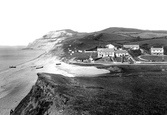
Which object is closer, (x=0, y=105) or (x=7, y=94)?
(x=0, y=105)

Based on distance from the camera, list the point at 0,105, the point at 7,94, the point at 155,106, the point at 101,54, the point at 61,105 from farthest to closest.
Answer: the point at 101,54
the point at 7,94
the point at 0,105
the point at 155,106
the point at 61,105

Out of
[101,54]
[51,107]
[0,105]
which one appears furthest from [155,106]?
[101,54]

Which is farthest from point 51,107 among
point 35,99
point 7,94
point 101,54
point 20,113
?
point 101,54

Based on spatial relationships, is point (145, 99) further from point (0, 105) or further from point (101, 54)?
point (101, 54)

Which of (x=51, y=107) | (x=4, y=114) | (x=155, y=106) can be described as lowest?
(x=4, y=114)

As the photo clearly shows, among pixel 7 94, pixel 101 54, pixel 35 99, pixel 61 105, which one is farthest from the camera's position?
pixel 101 54

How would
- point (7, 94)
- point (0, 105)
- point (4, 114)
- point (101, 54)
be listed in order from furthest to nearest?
point (101, 54) → point (7, 94) → point (0, 105) → point (4, 114)

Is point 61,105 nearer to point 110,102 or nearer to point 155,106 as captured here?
point 110,102

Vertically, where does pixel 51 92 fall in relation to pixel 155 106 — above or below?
above

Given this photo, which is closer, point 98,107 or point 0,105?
point 98,107
